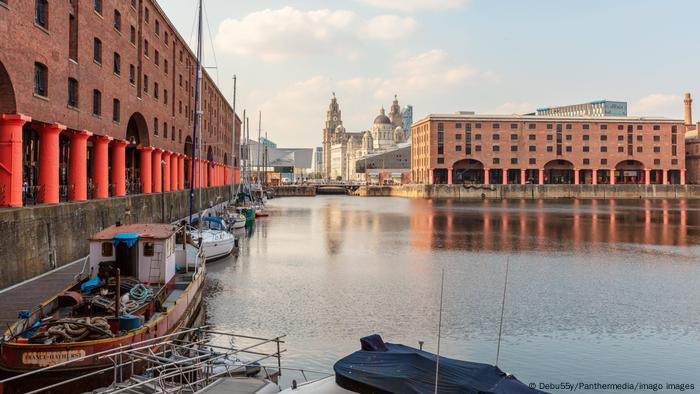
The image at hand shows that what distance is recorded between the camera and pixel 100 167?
1582 inches

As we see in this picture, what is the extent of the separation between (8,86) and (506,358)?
24.3 m

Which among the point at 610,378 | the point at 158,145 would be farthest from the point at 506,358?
the point at 158,145

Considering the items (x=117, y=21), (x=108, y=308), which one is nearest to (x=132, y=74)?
(x=117, y=21)

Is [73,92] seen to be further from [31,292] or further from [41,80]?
[31,292]

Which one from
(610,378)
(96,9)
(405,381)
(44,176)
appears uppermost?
(96,9)

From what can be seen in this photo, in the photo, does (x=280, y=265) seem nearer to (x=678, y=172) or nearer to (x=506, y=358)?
(x=506, y=358)

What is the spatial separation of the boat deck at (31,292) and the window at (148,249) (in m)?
3.82

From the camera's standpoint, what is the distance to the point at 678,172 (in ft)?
498

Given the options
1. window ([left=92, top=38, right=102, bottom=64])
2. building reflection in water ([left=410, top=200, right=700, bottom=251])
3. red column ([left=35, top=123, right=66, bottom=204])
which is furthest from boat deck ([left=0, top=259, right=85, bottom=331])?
building reflection in water ([left=410, top=200, right=700, bottom=251])

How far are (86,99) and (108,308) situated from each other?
78.2 feet

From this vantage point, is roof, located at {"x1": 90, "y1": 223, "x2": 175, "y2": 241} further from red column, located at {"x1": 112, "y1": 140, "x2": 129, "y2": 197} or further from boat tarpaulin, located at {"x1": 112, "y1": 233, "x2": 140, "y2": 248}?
red column, located at {"x1": 112, "y1": 140, "x2": 129, "y2": 197}

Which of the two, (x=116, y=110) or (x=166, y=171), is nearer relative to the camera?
(x=116, y=110)

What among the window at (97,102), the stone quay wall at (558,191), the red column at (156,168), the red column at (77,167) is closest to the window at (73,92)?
the red column at (77,167)

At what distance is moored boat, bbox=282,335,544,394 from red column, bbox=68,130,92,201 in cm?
2826
